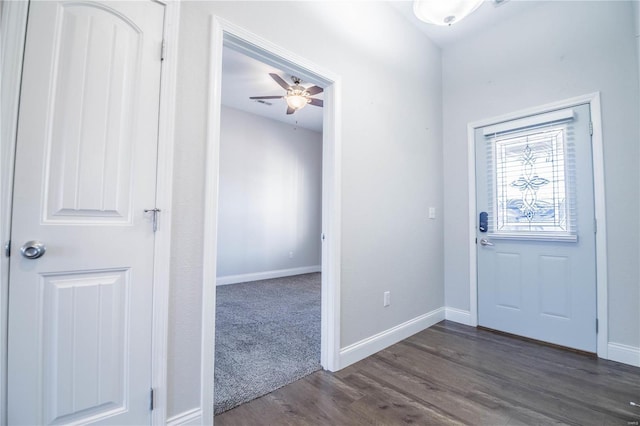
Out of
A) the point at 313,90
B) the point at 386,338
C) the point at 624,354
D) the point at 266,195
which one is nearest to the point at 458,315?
the point at 386,338

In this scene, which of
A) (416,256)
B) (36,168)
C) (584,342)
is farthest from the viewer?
(416,256)

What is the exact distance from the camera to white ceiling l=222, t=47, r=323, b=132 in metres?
3.48

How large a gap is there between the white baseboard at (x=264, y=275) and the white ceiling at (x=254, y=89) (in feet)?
9.51

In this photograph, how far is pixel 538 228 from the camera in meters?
2.69

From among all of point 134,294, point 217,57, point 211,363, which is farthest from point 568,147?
point 134,294

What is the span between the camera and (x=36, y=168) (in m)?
1.14

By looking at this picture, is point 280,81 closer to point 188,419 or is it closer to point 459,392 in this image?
point 188,419

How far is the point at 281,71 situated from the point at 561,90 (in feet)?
9.37

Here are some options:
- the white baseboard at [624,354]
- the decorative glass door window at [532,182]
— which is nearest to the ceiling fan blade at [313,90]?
the decorative glass door window at [532,182]

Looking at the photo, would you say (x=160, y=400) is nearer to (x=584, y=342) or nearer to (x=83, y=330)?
(x=83, y=330)

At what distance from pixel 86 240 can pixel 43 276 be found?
0.19m

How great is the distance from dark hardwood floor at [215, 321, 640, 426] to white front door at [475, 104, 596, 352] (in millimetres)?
362

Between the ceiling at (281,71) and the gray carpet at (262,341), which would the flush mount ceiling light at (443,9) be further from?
the gray carpet at (262,341)

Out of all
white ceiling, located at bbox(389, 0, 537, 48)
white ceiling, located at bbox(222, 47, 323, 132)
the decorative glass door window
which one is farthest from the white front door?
white ceiling, located at bbox(222, 47, 323, 132)
